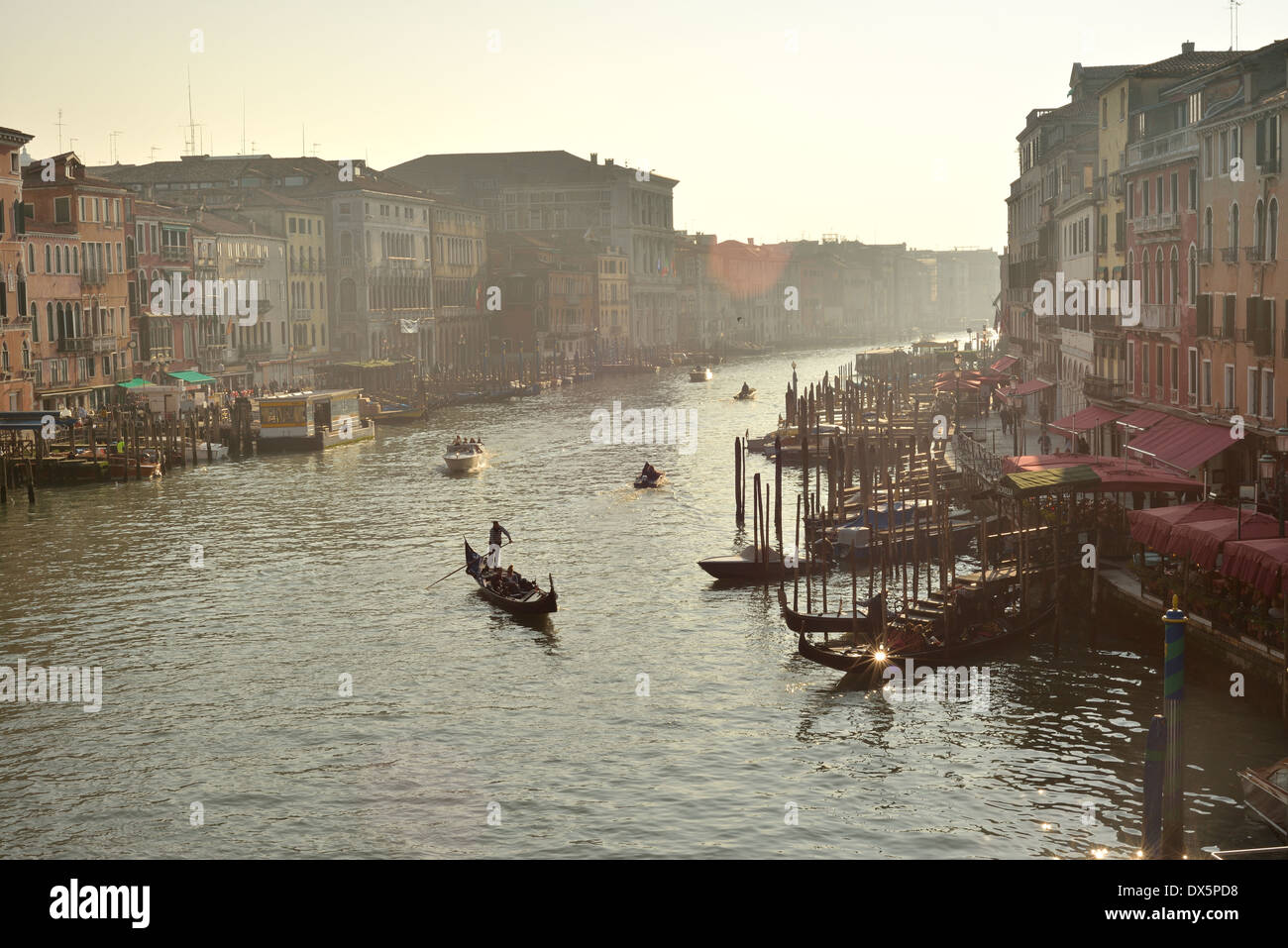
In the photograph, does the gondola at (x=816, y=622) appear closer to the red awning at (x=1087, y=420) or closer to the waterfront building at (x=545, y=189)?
the red awning at (x=1087, y=420)

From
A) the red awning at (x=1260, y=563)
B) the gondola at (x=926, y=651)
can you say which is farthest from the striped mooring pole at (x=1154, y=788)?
the gondola at (x=926, y=651)

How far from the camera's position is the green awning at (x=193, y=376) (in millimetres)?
72000

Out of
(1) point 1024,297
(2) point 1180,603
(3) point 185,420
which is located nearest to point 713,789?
(2) point 1180,603

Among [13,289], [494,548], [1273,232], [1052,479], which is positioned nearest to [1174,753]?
[1052,479]

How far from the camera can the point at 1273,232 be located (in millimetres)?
31469

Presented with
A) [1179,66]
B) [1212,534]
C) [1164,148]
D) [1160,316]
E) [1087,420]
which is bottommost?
[1212,534]

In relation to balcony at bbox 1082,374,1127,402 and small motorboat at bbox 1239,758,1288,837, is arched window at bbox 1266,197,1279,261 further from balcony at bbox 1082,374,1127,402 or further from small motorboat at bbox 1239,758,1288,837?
small motorboat at bbox 1239,758,1288,837

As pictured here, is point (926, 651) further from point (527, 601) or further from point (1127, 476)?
point (527, 601)

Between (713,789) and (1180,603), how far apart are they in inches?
345

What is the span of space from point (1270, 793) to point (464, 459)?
141ft

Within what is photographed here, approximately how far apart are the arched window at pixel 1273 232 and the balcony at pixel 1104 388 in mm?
11422

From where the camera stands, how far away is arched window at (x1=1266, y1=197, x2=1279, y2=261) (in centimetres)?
3123

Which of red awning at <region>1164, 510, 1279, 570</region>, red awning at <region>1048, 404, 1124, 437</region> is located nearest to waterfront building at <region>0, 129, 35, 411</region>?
red awning at <region>1048, 404, 1124, 437</region>
